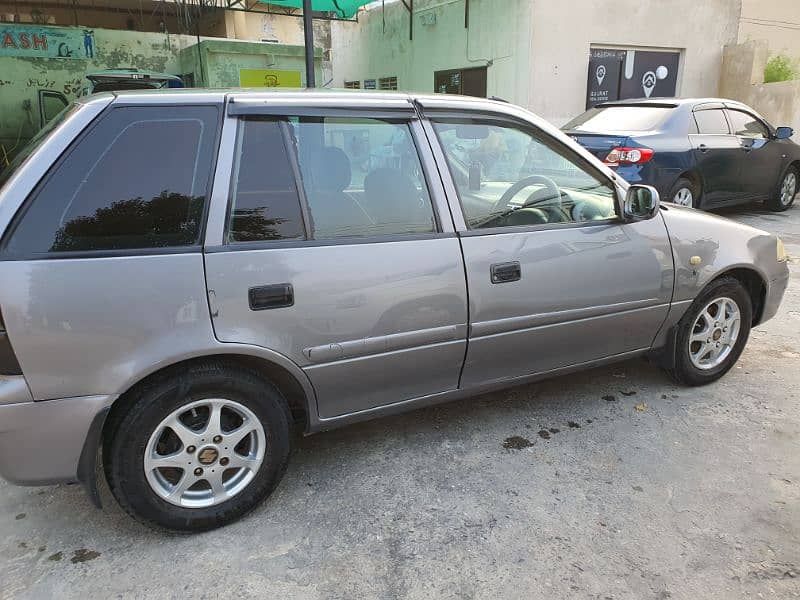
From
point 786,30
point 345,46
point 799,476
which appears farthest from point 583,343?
point 786,30

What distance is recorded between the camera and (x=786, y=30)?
15.1 m

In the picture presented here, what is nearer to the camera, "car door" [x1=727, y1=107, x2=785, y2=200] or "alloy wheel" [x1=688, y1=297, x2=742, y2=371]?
"alloy wheel" [x1=688, y1=297, x2=742, y2=371]

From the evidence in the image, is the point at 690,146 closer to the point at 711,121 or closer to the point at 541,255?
the point at 711,121

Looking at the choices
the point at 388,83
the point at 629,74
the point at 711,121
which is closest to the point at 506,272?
the point at 711,121

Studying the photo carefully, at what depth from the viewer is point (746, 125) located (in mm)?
8898

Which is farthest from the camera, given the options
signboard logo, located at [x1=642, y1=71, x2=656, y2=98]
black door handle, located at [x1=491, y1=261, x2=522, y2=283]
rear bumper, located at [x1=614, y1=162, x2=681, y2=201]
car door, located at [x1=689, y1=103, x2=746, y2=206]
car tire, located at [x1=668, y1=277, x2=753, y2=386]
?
signboard logo, located at [x1=642, y1=71, x2=656, y2=98]

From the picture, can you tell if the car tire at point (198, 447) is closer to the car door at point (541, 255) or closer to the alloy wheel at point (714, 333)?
the car door at point (541, 255)

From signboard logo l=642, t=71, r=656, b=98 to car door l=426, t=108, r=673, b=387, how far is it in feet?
35.3

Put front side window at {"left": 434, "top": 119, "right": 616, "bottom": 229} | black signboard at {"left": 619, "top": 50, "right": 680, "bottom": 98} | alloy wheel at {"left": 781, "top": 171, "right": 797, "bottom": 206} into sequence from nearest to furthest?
front side window at {"left": 434, "top": 119, "right": 616, "bottom": 229} → alloy wheel at {"left": 781, "top": 171, "right": 797, "bottom": 206} → black signboard at {"left": 619, "top": 50, "right": 680, "bottom": 98}

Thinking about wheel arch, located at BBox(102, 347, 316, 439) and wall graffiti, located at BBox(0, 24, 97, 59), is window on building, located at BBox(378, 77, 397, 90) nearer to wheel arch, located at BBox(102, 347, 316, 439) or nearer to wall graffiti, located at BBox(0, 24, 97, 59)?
wall graffiti, located at BBox(0, 24, 97, 59)

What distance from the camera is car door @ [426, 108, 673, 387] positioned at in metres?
2.88

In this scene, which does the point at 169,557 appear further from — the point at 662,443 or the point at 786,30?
the point at 786,30

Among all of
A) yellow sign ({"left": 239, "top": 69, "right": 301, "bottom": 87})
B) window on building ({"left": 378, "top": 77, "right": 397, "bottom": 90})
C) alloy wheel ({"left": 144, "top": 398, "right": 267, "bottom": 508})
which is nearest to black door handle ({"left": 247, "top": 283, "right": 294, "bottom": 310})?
alloy wheel ({"left": 144, "top": 398, "right": 267, "bottom": 508})

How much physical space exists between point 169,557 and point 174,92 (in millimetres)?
1831
